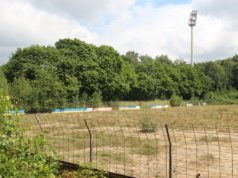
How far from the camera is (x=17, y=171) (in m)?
3.49

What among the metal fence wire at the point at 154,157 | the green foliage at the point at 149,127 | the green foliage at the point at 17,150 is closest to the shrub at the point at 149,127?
the green foliage at the point at 149,127

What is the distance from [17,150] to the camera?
3729 mm

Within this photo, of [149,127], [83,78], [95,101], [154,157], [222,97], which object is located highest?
[83,78]

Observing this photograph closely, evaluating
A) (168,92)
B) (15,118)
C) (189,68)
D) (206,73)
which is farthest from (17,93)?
(206,73)

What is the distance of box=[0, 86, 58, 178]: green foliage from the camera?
3.42m

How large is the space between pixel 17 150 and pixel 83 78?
46.9 m

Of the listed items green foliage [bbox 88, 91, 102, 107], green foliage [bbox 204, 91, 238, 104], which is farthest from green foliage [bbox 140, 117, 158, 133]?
green foliage [bbox 204, 91, 238, 104]

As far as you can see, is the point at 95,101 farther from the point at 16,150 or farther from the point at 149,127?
the point at 16,150

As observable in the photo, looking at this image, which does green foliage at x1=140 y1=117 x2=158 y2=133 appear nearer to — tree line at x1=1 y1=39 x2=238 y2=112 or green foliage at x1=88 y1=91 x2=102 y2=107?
tree line at x1=1 y1=39 x2=238 y2=112

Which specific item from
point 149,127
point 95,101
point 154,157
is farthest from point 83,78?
point 154,157

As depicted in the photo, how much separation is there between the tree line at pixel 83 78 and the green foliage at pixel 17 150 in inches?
1058

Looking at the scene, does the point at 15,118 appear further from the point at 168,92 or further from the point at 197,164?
the point at 168,92

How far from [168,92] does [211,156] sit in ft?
200

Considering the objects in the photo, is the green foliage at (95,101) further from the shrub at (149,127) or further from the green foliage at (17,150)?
the green foliage at (17,150)
